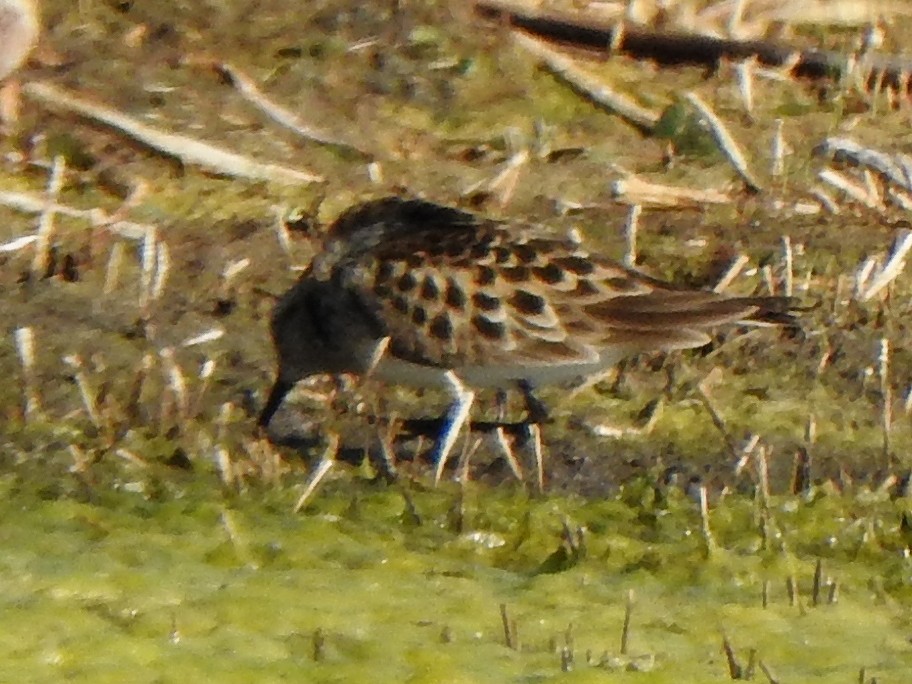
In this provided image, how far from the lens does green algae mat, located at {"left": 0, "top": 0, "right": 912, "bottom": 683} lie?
173 inches

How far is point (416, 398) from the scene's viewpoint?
22.5ft

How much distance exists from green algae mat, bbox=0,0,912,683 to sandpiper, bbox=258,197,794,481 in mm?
218

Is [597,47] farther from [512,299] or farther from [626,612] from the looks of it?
[626,612]

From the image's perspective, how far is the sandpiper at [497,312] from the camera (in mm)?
6312

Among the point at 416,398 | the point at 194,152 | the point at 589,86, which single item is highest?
the point at 589,86

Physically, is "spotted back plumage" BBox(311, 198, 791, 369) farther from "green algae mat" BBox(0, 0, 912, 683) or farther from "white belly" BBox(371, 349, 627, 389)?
"green algae mat" BBox(0, 0, 912, 683)

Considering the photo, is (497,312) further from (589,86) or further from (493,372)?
(589,86)

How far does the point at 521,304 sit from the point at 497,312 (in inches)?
3.1

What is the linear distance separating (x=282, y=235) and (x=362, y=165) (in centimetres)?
82

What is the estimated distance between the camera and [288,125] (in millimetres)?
8555

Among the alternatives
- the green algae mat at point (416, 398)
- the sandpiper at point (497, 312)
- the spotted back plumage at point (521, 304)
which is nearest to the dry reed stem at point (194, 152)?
the green algae mat at point (416, 398)

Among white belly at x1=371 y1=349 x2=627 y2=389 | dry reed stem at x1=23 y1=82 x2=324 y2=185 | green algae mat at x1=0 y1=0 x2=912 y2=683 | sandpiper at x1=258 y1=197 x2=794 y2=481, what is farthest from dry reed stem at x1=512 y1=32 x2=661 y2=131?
white belly at x1=371 y1=349 x2=627 y2=389

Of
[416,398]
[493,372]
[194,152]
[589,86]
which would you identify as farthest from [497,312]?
[589,86]

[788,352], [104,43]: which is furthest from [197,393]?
[104,43]
